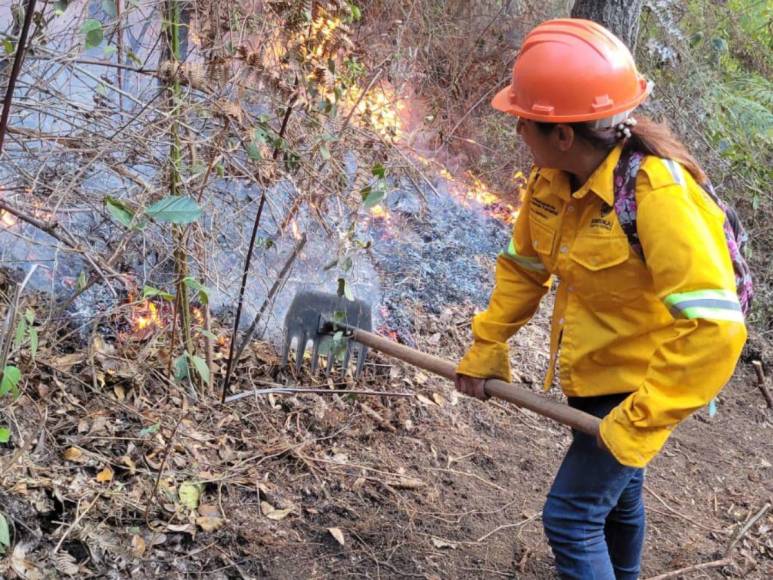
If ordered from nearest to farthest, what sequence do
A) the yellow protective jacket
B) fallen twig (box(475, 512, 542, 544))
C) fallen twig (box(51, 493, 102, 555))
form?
the yellow protective jacket
fallen twig (box(51, 493, 102, 555))
fallen twig (box(475, 512, 542, 544))

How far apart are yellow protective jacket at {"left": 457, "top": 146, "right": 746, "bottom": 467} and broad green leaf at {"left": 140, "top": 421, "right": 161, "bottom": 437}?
145cm

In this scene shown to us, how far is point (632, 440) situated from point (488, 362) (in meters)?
0.77

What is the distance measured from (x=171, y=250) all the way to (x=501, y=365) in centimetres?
147

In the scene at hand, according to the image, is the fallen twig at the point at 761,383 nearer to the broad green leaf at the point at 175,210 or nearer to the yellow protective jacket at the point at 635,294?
the yellow protective jacket at the point at 635,294

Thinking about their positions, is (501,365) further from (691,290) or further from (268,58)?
(268,58)

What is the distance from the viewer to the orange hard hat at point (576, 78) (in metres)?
2.14

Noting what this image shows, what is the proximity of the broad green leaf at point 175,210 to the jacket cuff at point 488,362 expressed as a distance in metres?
1.15

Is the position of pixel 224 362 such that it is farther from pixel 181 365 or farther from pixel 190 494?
pixel 190 494

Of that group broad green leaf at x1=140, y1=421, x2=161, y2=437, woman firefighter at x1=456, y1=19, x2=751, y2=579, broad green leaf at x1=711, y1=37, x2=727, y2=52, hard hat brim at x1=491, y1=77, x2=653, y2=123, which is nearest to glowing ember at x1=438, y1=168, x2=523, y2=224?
broad green leaf at x1=711, y1=37, x2=727, y2=52

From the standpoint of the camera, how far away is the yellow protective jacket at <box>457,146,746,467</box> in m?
1.94

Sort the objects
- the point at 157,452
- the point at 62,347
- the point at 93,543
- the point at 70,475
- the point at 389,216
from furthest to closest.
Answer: the point at 389,216, the point at 62,347, the point at 157,452, the point at 70,475, the point at 93,543

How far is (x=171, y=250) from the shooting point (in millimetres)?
3186

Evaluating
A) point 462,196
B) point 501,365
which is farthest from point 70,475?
point 462,196

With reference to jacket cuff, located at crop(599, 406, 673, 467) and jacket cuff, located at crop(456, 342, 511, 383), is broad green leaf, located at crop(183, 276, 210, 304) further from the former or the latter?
jacket cuff, located at crop(599, 406, 673, 467)
